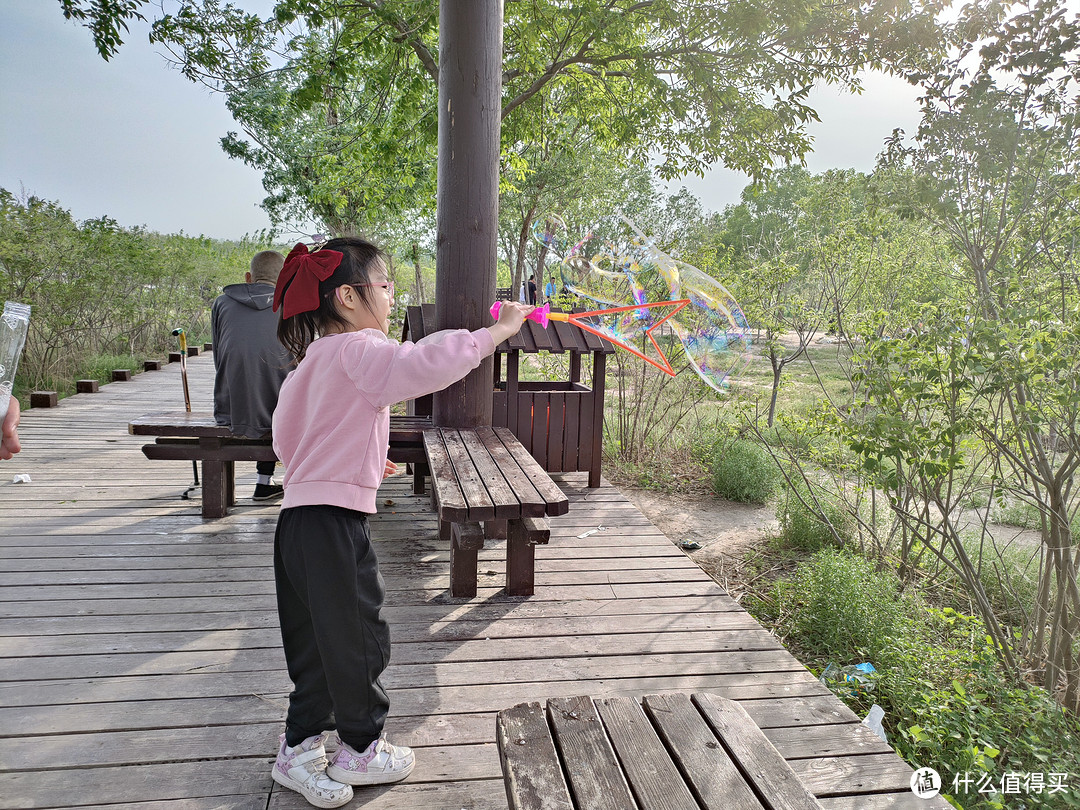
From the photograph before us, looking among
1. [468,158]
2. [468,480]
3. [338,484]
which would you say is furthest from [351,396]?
[468,158]

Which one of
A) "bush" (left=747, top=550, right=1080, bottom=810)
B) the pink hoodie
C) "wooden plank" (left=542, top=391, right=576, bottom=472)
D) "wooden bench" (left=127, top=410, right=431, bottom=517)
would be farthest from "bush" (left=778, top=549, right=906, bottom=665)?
the pink hoodie

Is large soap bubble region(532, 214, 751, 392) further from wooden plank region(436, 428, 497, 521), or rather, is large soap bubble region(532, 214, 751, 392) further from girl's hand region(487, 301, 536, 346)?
girl's hand region(487, 301, 536, 346)

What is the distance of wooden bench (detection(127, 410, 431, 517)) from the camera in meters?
4.25

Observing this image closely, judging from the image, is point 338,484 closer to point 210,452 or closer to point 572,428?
point 210,452

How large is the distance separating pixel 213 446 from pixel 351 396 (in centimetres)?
287

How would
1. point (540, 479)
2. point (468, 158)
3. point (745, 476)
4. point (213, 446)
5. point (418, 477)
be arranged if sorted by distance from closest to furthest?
point (540, 479)
point (468, 158)
point (213, 446)
point (418, 477)
point (745, 476)

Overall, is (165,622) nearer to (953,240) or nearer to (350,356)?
(350,356)

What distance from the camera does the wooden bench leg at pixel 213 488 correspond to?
14.6ft

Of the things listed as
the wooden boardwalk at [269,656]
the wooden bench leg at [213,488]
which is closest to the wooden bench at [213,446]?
the wooden bench leg at [213,488]

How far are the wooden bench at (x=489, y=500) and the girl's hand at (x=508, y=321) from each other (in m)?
0.96

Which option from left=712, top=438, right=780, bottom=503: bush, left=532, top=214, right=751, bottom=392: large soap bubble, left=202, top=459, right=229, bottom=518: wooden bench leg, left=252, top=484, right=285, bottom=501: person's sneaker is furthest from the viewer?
left=712, top=438, right=780, bottom=503: bush

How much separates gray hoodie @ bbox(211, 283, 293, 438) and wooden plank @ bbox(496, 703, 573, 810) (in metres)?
3.23

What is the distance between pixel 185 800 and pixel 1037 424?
4.03 m

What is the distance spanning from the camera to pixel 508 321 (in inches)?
86.1
